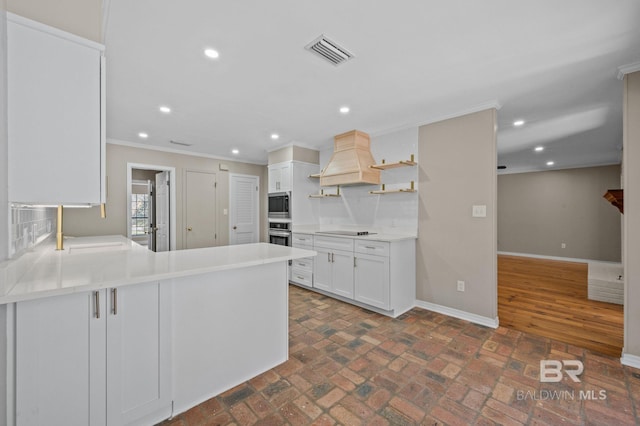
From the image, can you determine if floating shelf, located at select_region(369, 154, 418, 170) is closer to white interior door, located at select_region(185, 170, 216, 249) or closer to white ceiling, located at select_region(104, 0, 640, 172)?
white ceiling, located at select_region(104, 0, 640, 172)

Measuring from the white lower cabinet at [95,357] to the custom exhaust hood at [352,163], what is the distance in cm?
275

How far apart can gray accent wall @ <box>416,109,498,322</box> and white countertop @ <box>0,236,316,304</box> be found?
1994 millimetres

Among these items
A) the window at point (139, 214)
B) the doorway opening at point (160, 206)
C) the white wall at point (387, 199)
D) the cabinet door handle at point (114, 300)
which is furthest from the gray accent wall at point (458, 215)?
the window at point (139, 214)

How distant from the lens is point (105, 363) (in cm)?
138

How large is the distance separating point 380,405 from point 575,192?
7616 millimetres

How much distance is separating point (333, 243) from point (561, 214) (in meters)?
6.45

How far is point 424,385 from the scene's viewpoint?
1937mm

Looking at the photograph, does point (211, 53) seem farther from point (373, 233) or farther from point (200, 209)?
point (200, 209)

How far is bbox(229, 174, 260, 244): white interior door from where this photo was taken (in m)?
5.87

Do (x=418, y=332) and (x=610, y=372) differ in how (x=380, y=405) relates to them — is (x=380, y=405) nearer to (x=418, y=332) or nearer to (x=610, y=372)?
(x=418, y=332)

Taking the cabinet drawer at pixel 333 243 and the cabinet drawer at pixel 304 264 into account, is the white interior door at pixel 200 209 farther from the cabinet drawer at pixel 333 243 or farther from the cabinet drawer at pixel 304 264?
the cabinet drawer at pixel 333 243

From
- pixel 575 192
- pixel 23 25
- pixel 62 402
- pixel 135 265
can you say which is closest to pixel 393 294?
pixel 135 265

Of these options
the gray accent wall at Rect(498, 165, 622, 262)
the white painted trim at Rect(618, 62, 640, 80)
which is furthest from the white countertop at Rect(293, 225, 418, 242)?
the gray accent wall at Rect(498, 165, 622, 262)

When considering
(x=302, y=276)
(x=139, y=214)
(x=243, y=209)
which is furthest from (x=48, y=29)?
(x=139, y=214)
